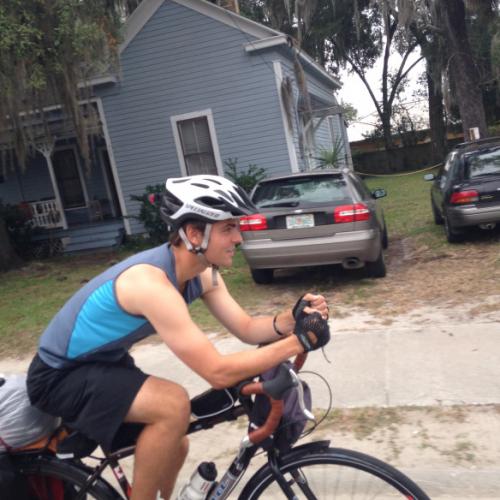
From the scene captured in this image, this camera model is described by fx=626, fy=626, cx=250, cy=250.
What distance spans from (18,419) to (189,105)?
43.8 ft

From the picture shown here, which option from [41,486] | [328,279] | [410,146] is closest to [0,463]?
[41,486]

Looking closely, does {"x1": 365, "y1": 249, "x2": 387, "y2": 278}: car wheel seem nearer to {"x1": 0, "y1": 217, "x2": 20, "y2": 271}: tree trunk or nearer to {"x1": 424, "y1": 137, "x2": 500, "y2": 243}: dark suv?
{"x1": 424, "y1": 137, "x2": 500, "y2": 243}: dark suv

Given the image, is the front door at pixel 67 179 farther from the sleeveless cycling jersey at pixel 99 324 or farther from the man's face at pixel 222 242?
the man's face at pixel 222 242

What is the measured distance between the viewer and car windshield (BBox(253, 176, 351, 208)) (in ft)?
26.1

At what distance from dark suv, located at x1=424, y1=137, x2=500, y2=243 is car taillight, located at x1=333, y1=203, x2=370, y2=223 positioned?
2148 millimetres

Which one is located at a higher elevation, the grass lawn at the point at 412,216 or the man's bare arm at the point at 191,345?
the man's bare arm at the point at 191,345

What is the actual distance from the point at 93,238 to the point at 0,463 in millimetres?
13779

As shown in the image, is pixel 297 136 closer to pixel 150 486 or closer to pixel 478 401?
pixel 478 401

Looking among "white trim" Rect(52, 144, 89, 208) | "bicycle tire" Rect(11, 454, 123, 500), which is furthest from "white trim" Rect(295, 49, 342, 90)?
"bicycle tire" Rect(11, 454, 123, 500)

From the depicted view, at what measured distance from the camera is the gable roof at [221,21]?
1434cm

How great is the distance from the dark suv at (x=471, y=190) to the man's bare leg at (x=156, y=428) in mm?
7552

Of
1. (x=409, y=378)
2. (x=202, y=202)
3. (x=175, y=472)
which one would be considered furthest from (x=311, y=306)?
(x=409, y=378)

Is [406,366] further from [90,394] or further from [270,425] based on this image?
[90,394]

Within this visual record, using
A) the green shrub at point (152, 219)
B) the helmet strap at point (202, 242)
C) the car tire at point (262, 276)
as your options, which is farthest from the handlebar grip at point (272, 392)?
the green shrub at point (152, 219)
